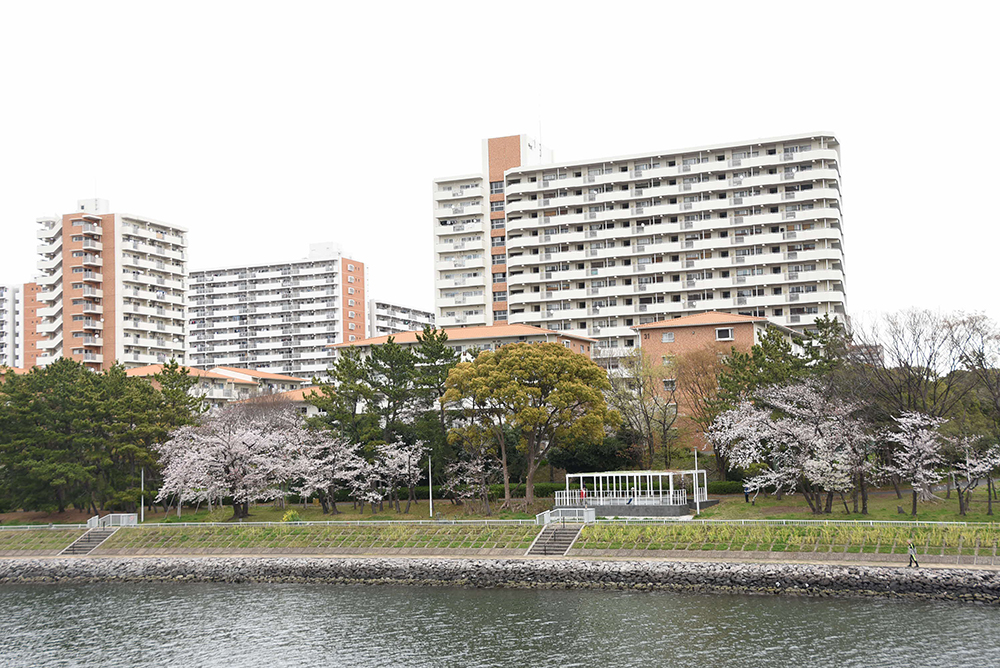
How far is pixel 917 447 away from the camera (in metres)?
44.0

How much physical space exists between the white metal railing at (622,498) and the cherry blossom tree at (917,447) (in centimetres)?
1148

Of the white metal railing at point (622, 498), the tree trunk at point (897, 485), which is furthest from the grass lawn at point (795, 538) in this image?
the tree trunk at point (897, 485)

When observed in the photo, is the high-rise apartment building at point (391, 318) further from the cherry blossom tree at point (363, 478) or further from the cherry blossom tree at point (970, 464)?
the cherry blossom tree at point (970, 464)

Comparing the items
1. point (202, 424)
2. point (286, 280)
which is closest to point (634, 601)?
point (202, 424)

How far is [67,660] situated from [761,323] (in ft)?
190

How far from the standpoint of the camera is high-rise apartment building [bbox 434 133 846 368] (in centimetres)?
9112

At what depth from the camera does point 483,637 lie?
30984 mm

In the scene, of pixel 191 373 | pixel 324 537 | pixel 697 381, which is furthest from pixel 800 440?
pixel 191 373

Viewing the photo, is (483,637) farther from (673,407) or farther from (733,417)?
(673,407)

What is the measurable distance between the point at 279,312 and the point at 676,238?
78544 mm

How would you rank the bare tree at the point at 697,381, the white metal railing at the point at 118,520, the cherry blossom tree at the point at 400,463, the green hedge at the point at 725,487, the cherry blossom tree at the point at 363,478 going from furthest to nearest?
1. the bare tree at the point at 697,381
2. the cherry blossom tree at the point at 363,478
3. the cherry blossom tree at the point at 400,463
4. the white metal railing at the point at 118,520
5. the green hedge at the point at 725,487

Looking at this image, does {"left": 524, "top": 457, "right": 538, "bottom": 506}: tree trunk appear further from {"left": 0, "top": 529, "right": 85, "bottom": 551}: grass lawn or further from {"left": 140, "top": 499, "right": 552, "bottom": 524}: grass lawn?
{"left": 0, "top": 529, "right": 85, "bottom": 551}: grass lawn

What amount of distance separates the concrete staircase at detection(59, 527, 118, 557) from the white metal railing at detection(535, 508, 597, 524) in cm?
2722

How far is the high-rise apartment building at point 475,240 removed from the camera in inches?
4094
